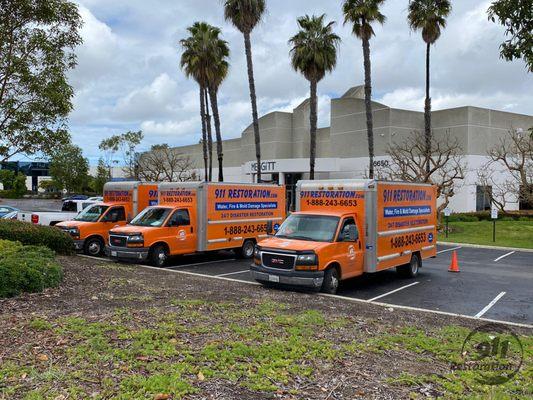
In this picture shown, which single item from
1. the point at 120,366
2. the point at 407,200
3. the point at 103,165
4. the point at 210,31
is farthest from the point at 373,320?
the point at 103,165

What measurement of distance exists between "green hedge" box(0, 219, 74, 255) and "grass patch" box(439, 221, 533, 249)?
19749 millimetres

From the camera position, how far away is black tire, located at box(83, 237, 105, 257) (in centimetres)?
1731

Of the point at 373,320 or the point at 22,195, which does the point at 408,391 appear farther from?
the point at 22,195

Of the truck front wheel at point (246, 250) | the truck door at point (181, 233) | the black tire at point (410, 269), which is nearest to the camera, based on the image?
the black tire at point (410, 269)

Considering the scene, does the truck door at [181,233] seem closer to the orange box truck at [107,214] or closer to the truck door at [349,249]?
the orange box truck at [107,214]

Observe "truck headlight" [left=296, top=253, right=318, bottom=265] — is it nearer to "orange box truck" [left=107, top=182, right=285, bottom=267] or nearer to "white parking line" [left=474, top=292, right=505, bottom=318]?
"white parking line" [left=474, top=292, right=505, bottom=318]

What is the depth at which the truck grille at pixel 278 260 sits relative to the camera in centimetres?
1090

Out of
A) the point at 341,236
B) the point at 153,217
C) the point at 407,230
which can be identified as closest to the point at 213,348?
the point at 341,236

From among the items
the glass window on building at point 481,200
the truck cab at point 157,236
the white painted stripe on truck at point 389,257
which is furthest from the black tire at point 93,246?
the glass window on building at point 481,200

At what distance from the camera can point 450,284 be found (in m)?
13.3

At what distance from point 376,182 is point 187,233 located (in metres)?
6.68

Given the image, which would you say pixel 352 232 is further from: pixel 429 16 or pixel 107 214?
pixel 429 16

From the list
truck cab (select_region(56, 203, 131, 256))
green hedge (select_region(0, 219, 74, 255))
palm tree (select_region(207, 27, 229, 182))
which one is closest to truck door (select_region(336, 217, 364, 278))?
green hedge (select_region(0, 219, 74, 255))

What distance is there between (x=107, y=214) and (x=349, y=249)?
10.1 meters
